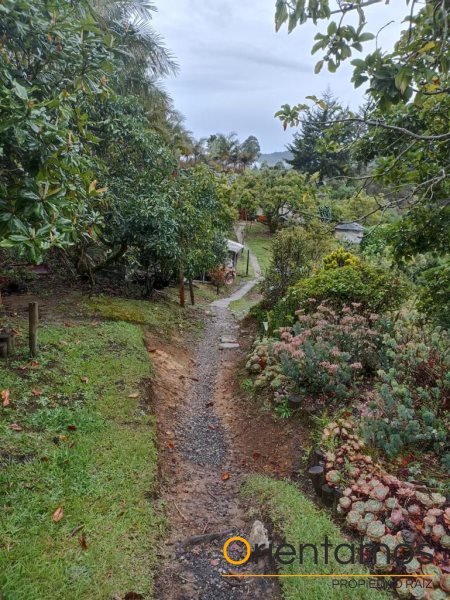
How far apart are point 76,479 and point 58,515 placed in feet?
1.55

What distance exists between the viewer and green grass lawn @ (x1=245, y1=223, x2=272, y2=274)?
100ft

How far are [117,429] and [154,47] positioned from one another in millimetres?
16829

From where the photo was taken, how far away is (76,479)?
3605 millimetres

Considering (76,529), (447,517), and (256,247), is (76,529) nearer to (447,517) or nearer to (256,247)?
(447,517)

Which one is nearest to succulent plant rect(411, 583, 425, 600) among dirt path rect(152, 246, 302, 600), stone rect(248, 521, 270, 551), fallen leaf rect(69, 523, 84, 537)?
dirt path rect(152, 246, 302, 600)

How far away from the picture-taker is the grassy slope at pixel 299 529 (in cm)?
264

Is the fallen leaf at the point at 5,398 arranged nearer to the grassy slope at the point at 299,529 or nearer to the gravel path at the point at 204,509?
the gravel path at the point at 204,509

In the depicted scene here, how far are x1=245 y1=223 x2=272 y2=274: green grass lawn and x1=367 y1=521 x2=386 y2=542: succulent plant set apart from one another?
26.0 m

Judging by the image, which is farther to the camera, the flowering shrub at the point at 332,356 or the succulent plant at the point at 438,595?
the flowering shrub at the point at 332,356

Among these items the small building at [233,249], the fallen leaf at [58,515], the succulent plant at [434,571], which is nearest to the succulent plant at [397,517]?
the succulent plant at [434,571]

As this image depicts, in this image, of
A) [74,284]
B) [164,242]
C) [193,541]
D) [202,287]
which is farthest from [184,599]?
[202,287]

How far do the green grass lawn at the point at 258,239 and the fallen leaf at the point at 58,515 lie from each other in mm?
26018

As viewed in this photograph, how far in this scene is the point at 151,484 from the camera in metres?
3.83

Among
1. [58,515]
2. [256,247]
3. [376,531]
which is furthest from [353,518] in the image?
[256,247]
